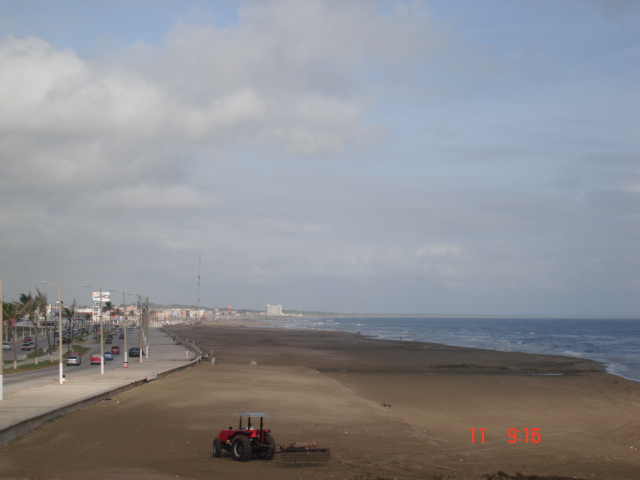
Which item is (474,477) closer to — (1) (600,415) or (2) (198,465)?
(2) (198,465)

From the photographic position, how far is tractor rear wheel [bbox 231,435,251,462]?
16.0m

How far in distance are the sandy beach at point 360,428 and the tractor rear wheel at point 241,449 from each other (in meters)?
0.33

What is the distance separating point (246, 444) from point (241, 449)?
0.84 ft

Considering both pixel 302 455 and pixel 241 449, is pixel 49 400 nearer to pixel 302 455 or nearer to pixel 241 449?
pixel 241 449

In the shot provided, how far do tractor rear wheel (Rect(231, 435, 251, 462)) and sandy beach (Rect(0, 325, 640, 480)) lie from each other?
0.33m

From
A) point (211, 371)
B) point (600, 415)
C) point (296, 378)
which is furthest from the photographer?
point (211, 371)

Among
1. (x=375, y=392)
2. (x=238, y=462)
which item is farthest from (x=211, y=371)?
(x=238, y=462)

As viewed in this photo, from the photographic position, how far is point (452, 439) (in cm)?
2223

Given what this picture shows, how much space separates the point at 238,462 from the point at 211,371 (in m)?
33.0

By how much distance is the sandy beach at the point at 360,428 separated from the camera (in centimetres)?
1588
